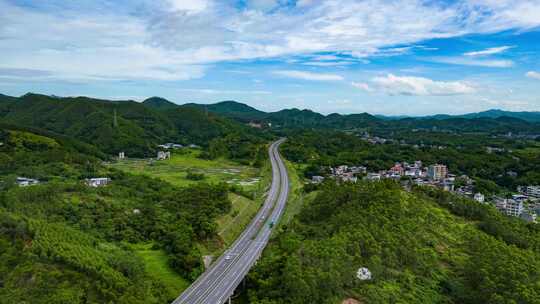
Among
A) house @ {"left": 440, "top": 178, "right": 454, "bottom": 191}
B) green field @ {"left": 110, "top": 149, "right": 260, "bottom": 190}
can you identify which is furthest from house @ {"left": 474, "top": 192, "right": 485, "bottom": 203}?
green field @ {"left": 110, "top": 149, "right": 260, "bottom": 190}

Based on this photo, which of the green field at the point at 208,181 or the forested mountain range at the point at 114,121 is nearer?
the green field at the point at 208,181

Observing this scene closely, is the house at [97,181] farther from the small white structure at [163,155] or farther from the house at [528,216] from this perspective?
the house at [528,216]

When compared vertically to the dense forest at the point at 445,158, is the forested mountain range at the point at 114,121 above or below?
above

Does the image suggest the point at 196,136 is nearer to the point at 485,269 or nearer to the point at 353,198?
A: the point at 353,198

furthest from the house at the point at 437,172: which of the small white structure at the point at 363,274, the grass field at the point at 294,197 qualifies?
the small white structure at the point at 363,274

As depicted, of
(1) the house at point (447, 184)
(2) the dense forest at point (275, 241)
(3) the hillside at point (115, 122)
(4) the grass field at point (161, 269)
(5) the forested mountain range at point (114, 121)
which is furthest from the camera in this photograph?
(5) the forested mountain range at point (114, 121)

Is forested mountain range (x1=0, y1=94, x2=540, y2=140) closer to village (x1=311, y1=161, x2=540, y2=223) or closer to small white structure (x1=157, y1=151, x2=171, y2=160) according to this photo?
small white structure (x1=157, y1=151, x2=171, y2=160)

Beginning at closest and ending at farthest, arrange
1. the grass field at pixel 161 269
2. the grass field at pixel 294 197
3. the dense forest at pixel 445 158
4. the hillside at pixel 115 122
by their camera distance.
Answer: the grass field at pixel 161 269 < the grass field at pixel 294 197 < the dense forest at pixel 445 158 < the hillside at pixel 115 122
